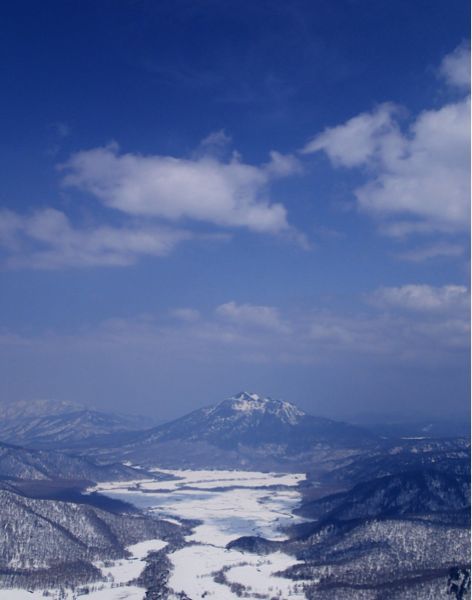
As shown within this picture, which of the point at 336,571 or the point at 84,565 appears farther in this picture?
the point at 84,565

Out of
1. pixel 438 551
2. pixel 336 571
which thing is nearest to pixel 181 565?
pixel 336 571

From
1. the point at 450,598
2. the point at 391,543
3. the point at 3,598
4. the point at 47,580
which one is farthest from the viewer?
the point at 391,543

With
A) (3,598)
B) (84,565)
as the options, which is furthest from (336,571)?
(3,598)

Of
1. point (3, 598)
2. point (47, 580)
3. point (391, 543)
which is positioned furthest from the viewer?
point (391, 543)

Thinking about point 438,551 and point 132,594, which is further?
point 438,551

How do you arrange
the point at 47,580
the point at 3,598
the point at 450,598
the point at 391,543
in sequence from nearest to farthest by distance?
the point at 450,598 → the point at 3,598 → the point at 47,580 → the point at 391,543

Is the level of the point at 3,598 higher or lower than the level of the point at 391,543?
lower

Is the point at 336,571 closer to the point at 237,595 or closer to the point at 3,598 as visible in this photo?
the point at 237,595

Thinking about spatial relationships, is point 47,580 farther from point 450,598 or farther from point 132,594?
point 450,598

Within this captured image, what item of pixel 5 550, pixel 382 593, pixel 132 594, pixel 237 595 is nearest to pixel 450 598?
pixel 382 593
